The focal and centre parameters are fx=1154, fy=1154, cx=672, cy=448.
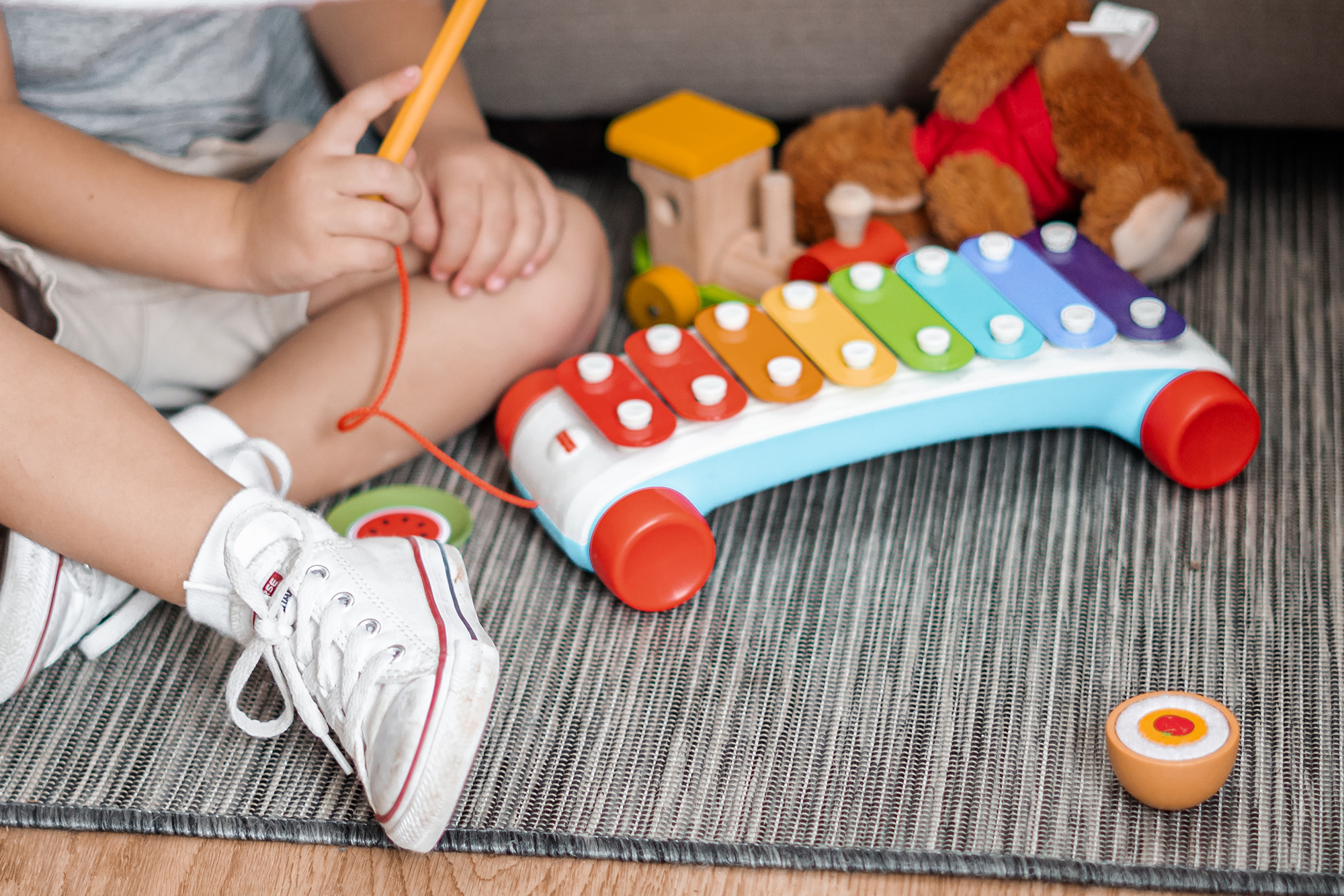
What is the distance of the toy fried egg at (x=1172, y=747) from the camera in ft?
1.75

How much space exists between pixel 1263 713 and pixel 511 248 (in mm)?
546

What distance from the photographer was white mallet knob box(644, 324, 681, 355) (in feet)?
2.51

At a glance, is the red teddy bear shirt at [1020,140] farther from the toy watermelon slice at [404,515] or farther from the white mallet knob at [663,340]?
the toy watermelon slice at [404,515]

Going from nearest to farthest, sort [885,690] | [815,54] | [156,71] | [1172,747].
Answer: [1172,747] → [885,690] → [156,71] → [815,54]

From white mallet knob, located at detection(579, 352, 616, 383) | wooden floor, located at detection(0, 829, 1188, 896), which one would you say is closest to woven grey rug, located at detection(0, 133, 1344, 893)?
wooden floor, located at detection(0, 829, 1188, 896)

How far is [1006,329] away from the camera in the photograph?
748 millimetres

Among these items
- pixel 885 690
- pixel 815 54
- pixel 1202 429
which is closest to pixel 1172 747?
pixel 885 690

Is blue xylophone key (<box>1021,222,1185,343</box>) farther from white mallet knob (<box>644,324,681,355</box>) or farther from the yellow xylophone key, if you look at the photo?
white mallet knob (<box>644,324,681,355</box>)

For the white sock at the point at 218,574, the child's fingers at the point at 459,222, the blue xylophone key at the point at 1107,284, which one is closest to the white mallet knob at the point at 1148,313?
the blue xylophone key at the point at 1107,284

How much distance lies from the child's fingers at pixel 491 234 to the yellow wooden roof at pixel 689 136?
0.16 metres

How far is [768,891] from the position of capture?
0.55m

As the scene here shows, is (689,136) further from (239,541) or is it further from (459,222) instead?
(239,541)

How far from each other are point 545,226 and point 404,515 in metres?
0.23

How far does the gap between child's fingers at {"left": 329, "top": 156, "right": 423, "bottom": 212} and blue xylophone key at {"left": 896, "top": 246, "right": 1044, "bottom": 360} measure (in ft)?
1.15
